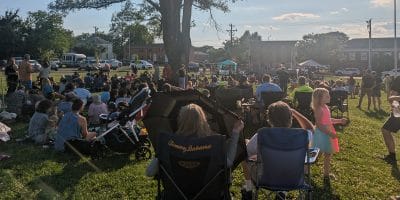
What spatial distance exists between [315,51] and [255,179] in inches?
3135

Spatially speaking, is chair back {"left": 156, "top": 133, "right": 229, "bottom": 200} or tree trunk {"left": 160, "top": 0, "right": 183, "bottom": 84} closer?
chair back {"left": 156, "top": 133, "right": 229, "bottom": 200}

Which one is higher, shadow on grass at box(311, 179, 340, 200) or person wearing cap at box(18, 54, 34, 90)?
person wearing cap at box(18, 54, 34, 90)

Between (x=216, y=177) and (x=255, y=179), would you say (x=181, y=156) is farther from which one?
(x=255, y=179)

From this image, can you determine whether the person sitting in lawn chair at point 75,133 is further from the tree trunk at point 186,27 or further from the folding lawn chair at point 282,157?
the tree trunk at point 186,27

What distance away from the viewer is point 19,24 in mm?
66312

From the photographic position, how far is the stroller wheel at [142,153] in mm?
8164

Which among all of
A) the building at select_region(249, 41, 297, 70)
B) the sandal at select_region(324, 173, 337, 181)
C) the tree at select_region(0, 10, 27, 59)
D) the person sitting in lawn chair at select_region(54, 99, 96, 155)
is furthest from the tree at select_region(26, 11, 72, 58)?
the sandal at select_region(324, 173, 337, 181)

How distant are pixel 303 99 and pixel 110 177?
7.27 m

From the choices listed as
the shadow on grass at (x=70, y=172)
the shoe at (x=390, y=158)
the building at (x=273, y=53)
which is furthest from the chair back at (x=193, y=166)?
the building at (x=273, y=53)

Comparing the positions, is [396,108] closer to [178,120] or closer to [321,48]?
[178,120]

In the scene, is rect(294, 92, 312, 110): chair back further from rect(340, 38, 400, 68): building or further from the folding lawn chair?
rect(340, 38, 400, 68): building

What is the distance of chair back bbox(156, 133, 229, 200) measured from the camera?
427cm

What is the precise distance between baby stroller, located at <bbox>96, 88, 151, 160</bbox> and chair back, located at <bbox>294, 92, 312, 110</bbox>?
18.7ft

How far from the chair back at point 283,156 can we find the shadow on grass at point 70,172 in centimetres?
271
